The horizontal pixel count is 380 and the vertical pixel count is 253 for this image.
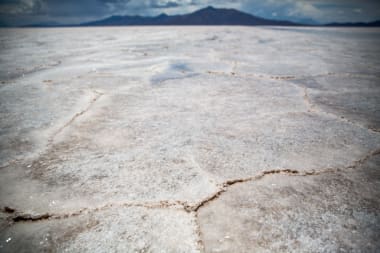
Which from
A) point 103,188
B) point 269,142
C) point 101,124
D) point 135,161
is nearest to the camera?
point 103,188

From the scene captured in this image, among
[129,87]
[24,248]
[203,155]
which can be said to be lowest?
[24,248]

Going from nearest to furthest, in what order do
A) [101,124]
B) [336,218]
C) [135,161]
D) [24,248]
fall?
[24,248] → [336,218] → [135,161] → [101,124]

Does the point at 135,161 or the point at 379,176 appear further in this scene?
the point at 135,161

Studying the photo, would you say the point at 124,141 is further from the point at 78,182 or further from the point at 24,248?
the point at 24,248

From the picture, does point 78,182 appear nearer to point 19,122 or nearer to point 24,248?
point 24,248

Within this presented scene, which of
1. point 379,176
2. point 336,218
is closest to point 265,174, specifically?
point 336,218

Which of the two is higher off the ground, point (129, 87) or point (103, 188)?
point (129, 87)
